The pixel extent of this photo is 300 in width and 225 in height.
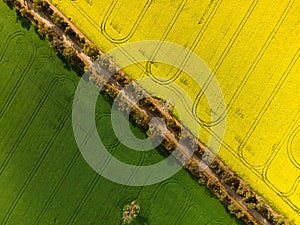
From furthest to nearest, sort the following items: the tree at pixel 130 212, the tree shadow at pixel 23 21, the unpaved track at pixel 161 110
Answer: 1. the tree shadow at pixel 23 21
2. the tree at pixel 130 212
3. the unpaved track at pixel 161 110

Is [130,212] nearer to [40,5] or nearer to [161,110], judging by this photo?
[161,110]

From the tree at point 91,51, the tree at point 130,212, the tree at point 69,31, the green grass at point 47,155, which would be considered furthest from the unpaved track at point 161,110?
the tree at point 130,212

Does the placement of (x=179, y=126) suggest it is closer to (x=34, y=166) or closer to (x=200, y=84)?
(x=200, y=84)

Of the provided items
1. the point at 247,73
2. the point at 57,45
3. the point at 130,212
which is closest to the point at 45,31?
the point at 57,45

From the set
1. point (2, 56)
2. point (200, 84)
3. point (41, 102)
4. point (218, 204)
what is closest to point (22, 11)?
point (2, 56)

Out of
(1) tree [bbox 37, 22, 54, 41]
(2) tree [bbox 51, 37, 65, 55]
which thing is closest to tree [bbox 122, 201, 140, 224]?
(2) tree [bbox 51, 37, 65, 55]

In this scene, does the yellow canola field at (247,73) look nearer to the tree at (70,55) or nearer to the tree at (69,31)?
the tree at (69,31)
